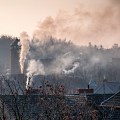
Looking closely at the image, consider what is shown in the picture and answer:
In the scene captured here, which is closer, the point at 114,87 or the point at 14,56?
the point at 114,87

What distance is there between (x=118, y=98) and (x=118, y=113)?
3.35ft

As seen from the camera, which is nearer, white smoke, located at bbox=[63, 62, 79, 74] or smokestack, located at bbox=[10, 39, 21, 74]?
smokestack, located at bbox=[10, 39, 21, 74]

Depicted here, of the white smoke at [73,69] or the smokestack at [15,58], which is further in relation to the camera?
the white smoke at [73,69]

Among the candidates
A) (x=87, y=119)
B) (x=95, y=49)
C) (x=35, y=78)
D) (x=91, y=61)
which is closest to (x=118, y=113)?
(x=87, y=119)

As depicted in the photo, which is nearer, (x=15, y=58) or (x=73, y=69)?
(x=15, y=58)

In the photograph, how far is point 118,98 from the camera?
69.9 ft

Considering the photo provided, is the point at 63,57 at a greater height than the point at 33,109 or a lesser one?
greater

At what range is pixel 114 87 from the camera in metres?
50.7

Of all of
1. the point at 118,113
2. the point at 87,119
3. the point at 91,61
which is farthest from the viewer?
the point at 91,61

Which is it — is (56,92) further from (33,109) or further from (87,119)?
(33,109)

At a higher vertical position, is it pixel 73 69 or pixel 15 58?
pixel 15 58

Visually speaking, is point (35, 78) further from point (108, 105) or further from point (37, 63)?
point (108, 105)

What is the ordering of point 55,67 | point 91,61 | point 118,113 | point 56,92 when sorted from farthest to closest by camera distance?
point 91,61 → point 55,67 → point 118,113 → point 56,92

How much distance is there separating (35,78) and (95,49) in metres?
79.7
